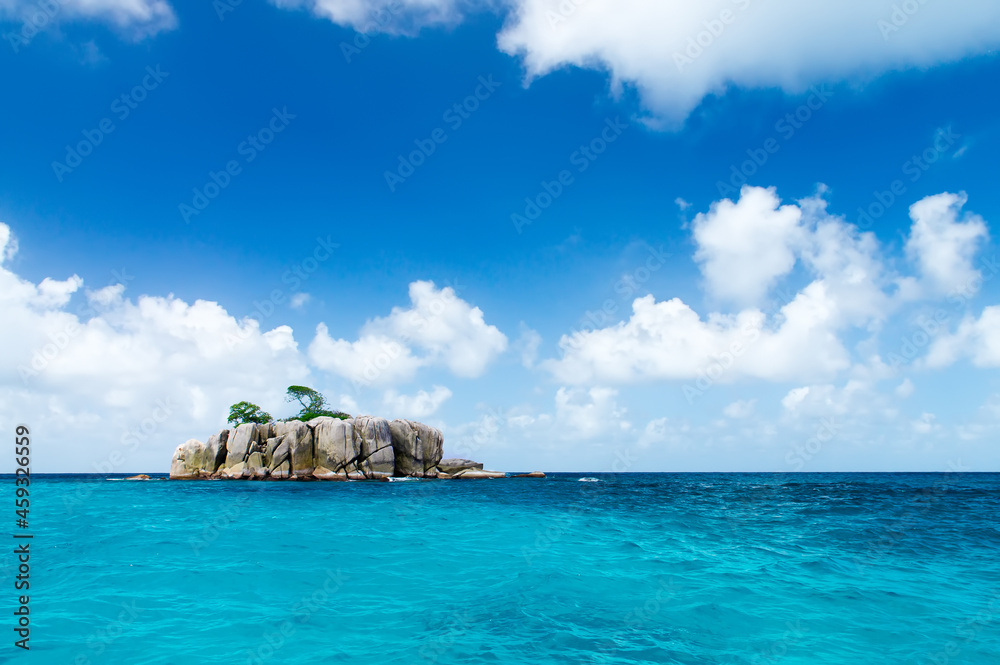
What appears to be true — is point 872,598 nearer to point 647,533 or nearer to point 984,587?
point 984,587

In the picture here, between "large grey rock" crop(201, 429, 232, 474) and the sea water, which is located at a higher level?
the sea water

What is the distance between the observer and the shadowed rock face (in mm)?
58031

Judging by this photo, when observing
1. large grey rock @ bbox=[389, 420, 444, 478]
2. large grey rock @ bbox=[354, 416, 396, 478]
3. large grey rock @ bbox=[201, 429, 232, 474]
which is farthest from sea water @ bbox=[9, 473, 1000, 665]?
large grey rock @ bbox=[389, 420, 444, 478]

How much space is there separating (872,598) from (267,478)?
192 feet

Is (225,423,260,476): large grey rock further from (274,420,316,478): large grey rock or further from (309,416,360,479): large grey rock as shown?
(309,416,360,479): large grey rock

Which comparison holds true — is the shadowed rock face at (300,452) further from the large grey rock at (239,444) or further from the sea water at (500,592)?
the sea water at (500,592)

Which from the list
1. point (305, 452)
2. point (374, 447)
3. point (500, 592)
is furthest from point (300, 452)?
point (500, 592)

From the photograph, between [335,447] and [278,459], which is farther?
[335,447]

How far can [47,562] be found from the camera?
1395cm

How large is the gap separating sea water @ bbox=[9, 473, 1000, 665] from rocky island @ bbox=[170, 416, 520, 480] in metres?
36.7

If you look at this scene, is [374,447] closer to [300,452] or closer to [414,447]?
[414,447]

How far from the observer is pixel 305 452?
58531mm

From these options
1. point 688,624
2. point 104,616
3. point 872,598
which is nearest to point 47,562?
point 104,616

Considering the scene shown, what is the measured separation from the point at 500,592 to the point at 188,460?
63962 millimetres
